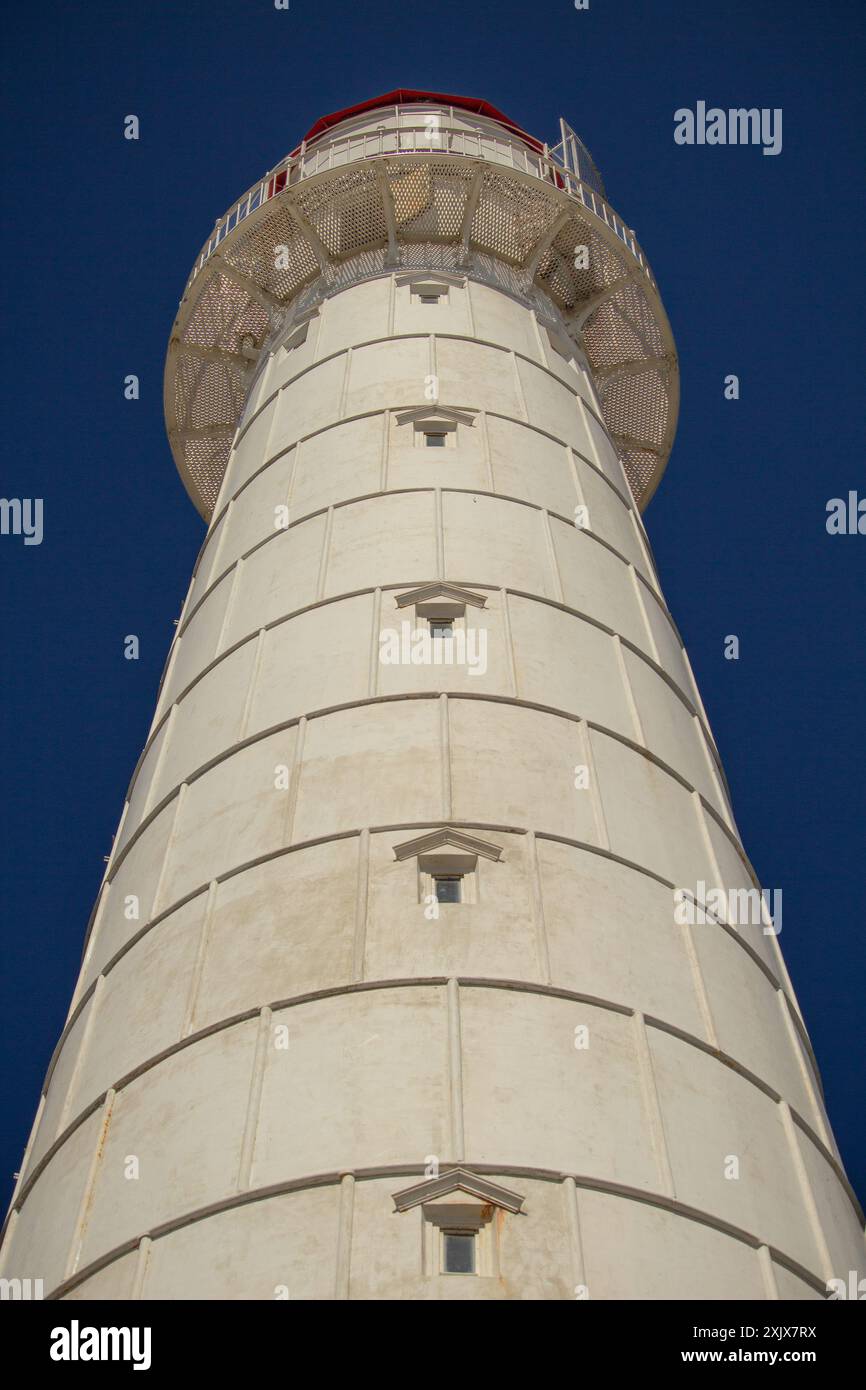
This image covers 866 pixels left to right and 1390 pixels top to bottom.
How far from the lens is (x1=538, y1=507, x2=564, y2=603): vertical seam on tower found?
18000 millimetres

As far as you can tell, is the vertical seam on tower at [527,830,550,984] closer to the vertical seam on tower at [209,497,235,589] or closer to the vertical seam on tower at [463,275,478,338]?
the vertical seam on tower at [209,497,235,589]

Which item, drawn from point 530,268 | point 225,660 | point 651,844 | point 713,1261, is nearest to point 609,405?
point 530,268

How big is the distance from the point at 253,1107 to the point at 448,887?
2.84 m

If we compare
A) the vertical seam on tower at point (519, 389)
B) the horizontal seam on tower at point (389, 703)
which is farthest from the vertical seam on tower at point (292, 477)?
the horizontal seam on tower at point (389, 703)

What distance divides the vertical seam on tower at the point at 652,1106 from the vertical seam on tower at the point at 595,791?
2273mm

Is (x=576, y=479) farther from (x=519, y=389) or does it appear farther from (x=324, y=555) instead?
(x=324, y=555)

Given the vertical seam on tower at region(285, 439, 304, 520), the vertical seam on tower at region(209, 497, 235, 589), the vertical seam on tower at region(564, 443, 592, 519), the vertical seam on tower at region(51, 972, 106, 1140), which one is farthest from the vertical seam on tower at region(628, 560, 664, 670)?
the vertical seam on tower at region(51, 972, 106, 1140)

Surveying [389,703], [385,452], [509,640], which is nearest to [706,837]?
[509,640]

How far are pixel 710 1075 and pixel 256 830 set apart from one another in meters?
4.98

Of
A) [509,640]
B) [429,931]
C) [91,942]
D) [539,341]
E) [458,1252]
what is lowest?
[458,1252]

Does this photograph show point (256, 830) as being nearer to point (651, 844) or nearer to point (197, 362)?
point (651, 844)

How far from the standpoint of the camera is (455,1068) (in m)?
11.6

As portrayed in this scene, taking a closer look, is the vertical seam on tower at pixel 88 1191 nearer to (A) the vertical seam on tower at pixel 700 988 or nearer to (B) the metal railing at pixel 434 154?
(A) the vertical seam on tower at pixel 700 988
